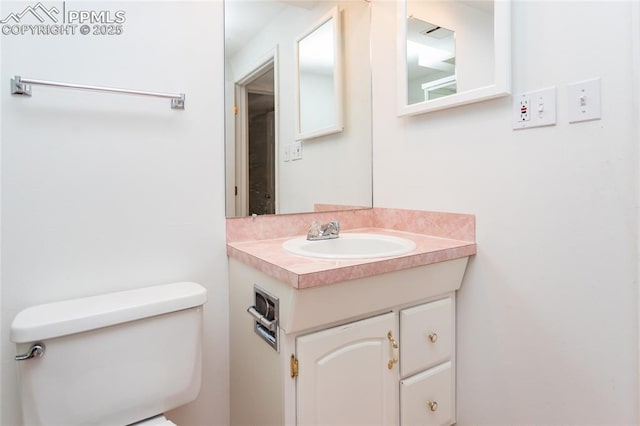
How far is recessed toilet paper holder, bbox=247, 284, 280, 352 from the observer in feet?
3.19

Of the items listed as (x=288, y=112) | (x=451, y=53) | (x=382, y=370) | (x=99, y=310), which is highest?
(x=451, y=53)

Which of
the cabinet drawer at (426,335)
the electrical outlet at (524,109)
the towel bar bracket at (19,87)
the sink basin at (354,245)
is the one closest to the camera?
the towel bar bracket at (19,87)

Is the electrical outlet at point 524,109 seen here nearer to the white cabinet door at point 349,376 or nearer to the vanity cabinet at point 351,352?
the vanity cabinet at point 351,352

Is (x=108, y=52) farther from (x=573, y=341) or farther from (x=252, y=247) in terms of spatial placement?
(x=573, y=341)

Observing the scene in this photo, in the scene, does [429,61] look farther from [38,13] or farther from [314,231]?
[38,13]

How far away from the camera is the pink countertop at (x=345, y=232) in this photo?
→ 928 millimetres

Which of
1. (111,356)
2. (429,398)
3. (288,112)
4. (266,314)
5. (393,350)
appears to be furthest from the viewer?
(288,112)

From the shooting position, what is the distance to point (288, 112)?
1460 millimetres

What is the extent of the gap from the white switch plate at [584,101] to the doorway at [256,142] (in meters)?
1.00

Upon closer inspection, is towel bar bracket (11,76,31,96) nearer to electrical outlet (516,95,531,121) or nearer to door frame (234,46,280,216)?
door frame (234,46,280,216)

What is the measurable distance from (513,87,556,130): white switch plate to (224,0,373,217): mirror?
69cm

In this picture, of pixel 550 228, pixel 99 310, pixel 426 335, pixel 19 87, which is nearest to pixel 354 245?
pixel 426 335

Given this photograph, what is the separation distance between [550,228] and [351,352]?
697 millimetres

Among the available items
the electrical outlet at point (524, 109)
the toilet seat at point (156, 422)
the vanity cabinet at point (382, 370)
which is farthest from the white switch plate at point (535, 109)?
the toilet seat at point (156, 422)
